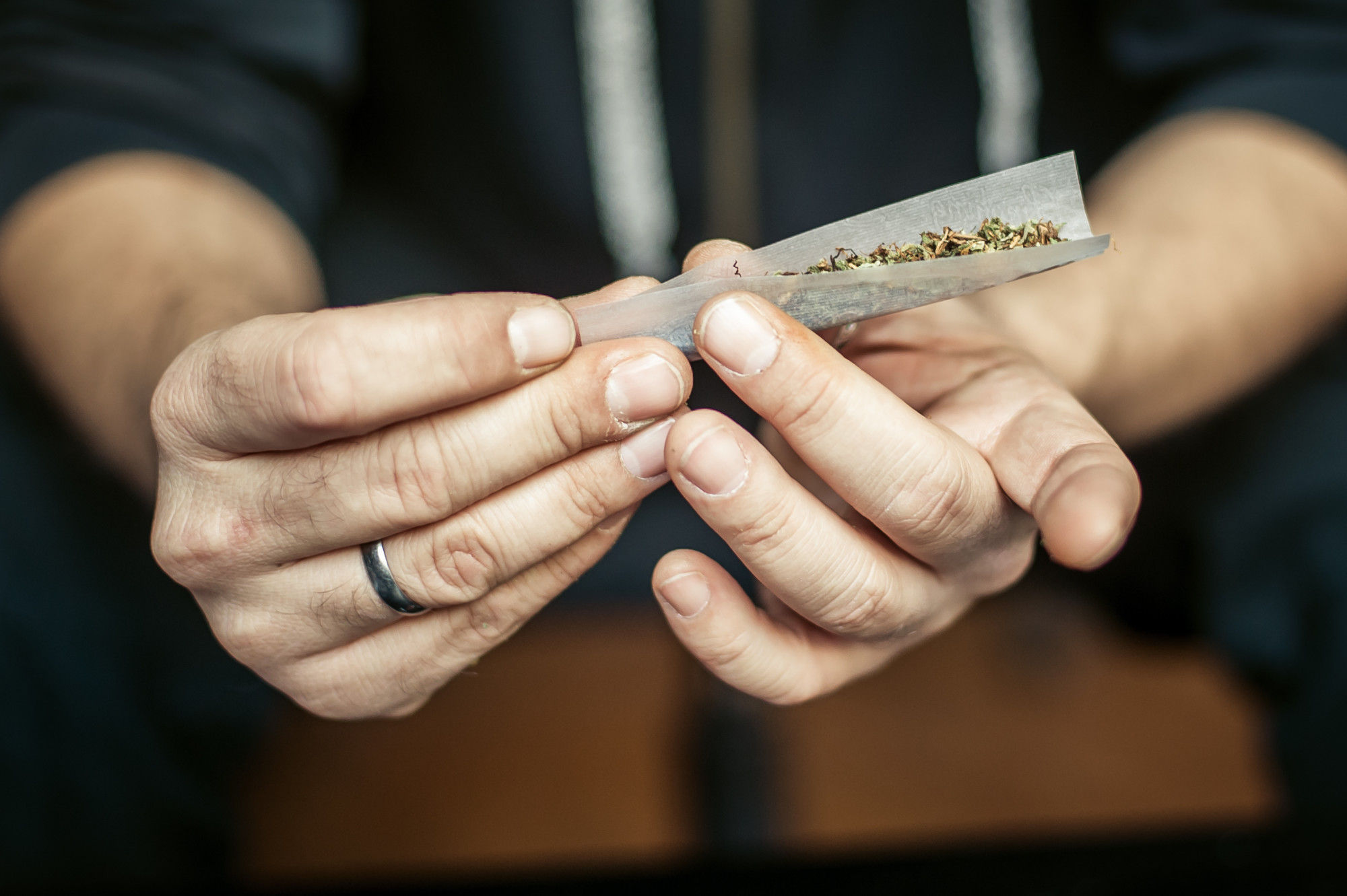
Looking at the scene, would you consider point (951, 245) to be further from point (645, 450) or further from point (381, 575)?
point (381, 575)

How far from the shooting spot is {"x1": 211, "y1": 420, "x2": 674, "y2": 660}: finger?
38 centimetres

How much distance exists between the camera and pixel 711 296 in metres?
0.36

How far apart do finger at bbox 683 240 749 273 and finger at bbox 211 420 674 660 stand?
85 mm

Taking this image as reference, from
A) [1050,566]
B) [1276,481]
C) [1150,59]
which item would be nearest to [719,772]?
[1050,566]

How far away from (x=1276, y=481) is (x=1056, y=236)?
0.62m

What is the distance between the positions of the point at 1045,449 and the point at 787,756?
0.85 metres

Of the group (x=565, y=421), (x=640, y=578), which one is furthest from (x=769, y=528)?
(x=640, y=578)

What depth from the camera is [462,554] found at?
39 centimetres

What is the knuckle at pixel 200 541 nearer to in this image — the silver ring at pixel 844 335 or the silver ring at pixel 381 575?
the silver ring at pixel 381 575

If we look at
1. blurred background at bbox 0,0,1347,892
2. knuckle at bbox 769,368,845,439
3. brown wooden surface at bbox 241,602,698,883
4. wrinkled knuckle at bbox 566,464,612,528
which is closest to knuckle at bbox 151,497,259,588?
wrinkled knuckle at bbox 566,464,612,528

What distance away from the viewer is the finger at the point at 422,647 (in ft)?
1.40

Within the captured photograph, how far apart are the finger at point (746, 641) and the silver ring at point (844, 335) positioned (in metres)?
0.14

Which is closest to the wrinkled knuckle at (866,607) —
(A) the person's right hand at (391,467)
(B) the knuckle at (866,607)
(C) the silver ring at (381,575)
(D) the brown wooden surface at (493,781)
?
(B) the knuckle at (866,607)

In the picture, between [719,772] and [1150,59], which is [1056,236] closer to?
[1150,59]
